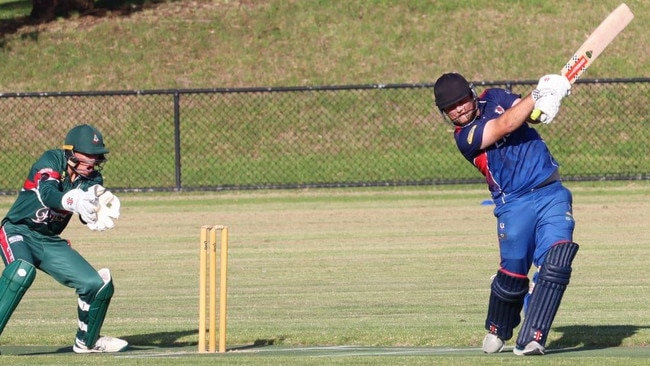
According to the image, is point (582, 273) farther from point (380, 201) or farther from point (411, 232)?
point (380, 201)

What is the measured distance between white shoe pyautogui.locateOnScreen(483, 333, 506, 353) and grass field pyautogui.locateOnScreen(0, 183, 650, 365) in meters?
0.12

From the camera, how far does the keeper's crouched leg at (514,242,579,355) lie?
904 cm

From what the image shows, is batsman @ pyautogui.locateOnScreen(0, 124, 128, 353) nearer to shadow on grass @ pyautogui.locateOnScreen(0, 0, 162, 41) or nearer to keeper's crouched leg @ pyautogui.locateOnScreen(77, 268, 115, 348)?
keeper's crouched leg @ pyautogui.locateOnScreen(77, 268, 115, 348)

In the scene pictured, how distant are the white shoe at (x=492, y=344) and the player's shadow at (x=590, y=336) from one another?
0.40m

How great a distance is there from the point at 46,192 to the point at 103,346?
1370mm

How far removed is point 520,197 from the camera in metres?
9.30

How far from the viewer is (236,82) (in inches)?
1138

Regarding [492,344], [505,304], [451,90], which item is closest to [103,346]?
[492,344]

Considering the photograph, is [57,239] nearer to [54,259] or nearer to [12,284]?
[54,259]

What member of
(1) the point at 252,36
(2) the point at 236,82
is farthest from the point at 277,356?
(1) the point at 252,36

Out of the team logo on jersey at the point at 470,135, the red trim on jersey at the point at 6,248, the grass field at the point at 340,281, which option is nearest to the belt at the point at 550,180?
the team logo on jersey at the point at 470,135

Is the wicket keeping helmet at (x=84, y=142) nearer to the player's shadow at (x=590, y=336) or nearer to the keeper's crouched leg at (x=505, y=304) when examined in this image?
the keeper's crouched leg at (x=505, y=304)

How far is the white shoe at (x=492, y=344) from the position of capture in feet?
31.5

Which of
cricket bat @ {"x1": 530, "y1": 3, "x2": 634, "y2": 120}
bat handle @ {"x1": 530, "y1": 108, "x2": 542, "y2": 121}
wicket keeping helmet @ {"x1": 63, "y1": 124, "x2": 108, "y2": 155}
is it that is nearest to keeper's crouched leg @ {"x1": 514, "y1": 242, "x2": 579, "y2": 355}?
bat handle @ {"x1": 530, "y1": 108, "x2": 542, "y2": 121}
